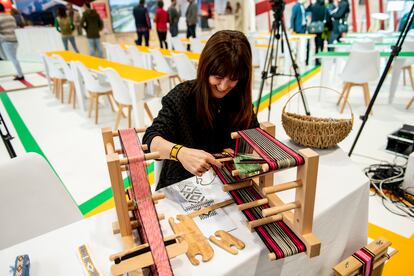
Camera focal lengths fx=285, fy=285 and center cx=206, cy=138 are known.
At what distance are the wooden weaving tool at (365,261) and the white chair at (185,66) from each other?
316 cm

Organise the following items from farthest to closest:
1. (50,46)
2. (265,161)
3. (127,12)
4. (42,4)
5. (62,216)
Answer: (127,12)
(50,46)
(42,4)
(62,216)
(265,161)

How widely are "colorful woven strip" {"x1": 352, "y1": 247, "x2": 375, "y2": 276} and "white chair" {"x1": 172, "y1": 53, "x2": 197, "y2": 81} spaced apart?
10.4 feet

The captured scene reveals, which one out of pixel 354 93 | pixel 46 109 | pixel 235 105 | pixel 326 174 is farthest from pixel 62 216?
pixel 354 93

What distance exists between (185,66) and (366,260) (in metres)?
3.39

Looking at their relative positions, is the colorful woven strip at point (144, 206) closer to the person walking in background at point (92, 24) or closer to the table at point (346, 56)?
the table at point (346, 56)

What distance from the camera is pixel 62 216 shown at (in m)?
1.25

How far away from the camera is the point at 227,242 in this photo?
81 centimetres

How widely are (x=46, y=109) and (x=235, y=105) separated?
14.0ft

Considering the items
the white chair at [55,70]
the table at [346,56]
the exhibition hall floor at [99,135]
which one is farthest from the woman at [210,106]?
the white chair at [55,70]

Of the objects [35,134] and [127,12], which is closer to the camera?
[35,134]

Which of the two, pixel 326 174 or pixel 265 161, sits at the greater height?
pixel 265 161

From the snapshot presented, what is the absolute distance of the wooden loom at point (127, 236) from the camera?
67 cm

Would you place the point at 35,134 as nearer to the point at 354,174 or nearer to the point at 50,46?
the point at 354,174

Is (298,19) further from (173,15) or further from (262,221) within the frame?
(262,221)
